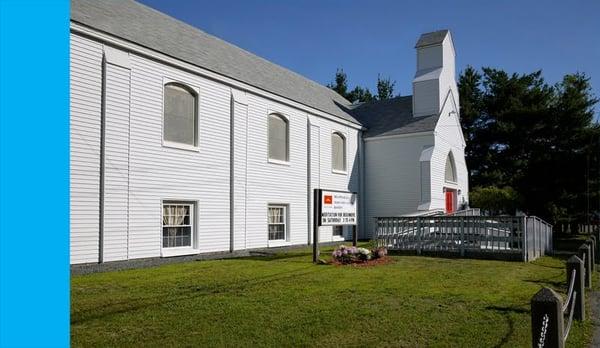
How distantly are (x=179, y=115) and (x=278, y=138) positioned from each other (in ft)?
18.5

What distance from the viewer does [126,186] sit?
546 inches

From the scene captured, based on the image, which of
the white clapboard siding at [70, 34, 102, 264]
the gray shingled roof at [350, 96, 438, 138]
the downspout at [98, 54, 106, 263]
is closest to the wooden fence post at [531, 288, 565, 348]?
the white clapboard siding at [70, 34, 102, 264]

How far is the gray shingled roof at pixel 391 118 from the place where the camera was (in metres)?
26.1

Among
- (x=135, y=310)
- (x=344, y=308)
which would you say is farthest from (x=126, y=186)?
(x=344, y=308)

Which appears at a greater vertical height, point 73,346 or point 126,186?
point 126,186

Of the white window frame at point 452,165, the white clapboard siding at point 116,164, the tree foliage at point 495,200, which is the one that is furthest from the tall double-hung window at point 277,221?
the tree foliage at point 495,200

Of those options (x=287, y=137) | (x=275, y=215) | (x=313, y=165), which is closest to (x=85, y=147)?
(x=275, y=215)

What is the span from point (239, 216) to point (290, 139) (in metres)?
4.79

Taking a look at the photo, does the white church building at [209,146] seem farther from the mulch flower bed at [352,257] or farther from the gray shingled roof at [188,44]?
the mulch flower bed at [352,257]

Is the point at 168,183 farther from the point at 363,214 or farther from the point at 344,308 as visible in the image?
the point at 363,214

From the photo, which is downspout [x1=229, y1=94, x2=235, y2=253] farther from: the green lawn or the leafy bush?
the leafy bush

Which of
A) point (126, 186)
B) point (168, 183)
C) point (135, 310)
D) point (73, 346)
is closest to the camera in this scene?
point (73, 346)

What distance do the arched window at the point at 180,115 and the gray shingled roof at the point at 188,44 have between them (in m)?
1.11

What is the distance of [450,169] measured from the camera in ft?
96.2
